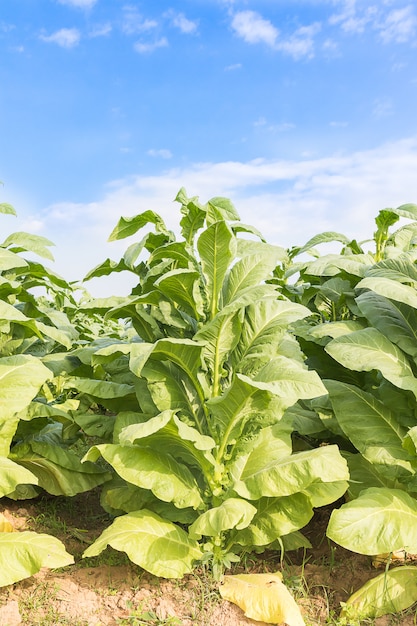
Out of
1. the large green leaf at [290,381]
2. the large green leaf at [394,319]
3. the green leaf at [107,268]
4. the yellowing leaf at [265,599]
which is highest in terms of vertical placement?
the green leaf at [107,268]

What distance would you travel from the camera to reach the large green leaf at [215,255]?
9.36 ft

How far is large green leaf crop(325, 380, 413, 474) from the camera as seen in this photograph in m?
3.12

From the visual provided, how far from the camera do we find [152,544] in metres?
2.84

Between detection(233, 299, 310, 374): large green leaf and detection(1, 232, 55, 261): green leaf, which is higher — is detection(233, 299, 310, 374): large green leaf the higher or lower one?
the lower one

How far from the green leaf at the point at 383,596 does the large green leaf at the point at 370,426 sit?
1.77 ft

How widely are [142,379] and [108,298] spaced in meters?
0.70

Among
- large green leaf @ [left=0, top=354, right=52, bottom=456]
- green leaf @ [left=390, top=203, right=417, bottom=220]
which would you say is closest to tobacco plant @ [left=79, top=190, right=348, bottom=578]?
large green leaf @ [left=0, top=354, right=52, bottom=456]

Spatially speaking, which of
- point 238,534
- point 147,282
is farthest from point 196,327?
point 238,534

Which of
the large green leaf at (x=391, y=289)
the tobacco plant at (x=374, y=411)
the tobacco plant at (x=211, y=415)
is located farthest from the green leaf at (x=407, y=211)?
the tobacco plant at (x=211, y=415)

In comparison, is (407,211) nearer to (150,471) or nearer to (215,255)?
(215,255)

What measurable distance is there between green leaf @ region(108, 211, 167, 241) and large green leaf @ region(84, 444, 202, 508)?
1.22 m

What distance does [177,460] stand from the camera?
3.29 m

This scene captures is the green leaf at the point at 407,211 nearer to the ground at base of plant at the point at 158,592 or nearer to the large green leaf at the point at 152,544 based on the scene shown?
the ground at base of plant at the point at 158,592

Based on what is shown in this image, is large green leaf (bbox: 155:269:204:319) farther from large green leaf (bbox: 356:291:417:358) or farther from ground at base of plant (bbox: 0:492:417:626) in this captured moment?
ground at base of plant (bbox: 0:492:417:626)
